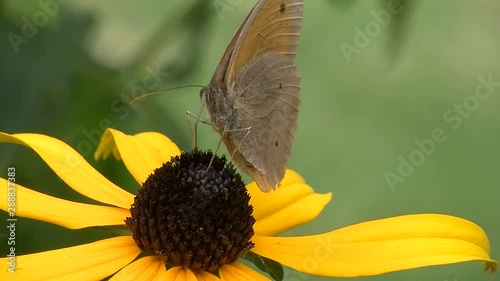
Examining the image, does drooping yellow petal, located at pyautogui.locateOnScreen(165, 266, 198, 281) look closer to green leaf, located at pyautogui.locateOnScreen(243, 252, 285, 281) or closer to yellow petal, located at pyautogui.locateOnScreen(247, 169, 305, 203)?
green leaf, located at pyautogui.locateOnScreen(243, 252, 285, 281)

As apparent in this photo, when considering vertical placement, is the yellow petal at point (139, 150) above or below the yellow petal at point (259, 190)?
above

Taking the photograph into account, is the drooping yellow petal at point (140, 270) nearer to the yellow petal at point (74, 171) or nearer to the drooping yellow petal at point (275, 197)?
the yellow petal at point (74, 171)

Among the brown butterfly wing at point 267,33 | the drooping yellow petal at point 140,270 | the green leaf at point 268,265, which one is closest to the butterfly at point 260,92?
the brown butterfly wing at point 267,33

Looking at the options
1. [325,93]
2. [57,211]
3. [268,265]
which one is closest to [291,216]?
[268,265]

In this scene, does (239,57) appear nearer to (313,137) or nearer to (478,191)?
(313,137)

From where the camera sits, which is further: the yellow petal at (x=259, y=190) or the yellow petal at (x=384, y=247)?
the yellow petal at (x=259, y=190)

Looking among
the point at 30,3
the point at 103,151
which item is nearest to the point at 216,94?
the point at 103,151
